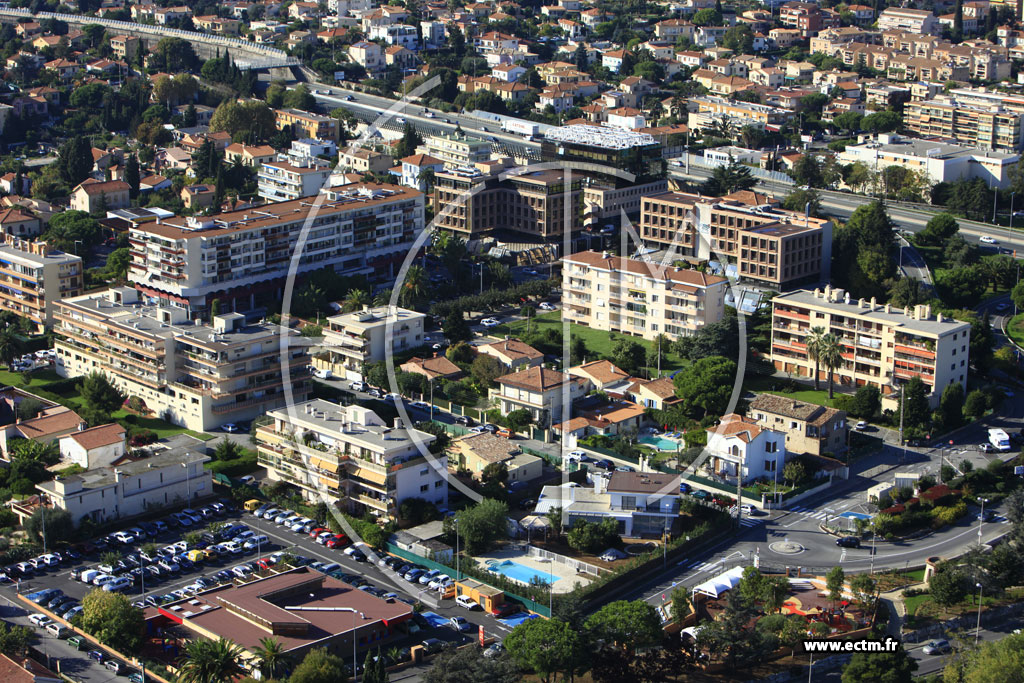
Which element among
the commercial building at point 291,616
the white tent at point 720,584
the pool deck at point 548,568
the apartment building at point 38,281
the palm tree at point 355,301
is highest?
the apartment building at point 38,281

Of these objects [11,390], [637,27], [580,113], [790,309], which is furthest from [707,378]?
[637,27]

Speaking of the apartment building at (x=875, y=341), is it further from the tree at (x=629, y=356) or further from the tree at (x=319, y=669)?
the tree at (x=319, y=669)

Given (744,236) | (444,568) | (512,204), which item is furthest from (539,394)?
(512,204)

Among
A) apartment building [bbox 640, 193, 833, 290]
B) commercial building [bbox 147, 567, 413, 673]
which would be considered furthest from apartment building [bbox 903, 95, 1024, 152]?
commercial building [bbox 147, 567, 413, 673]

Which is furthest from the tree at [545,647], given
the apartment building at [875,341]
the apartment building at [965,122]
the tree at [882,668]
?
the apartment building at [965,122]

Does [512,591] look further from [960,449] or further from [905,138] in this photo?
[905,138]
